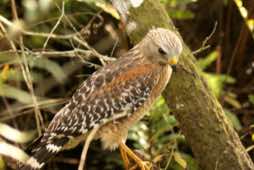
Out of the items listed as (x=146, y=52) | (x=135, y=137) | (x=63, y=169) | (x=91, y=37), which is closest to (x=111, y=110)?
(x=146, y=52)

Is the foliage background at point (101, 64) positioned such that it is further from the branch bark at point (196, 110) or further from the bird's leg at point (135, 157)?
the branch bark at point (196, 110)

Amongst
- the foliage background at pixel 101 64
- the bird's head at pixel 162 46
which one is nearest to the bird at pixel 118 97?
the bird's head at pixel 162 46

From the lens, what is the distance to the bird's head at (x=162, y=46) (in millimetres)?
4062

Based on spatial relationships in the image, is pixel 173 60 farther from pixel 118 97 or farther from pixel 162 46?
pixel 118 97

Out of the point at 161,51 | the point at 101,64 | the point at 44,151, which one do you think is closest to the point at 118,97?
the point at 161,51

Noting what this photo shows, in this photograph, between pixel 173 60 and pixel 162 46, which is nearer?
pixel 173 60

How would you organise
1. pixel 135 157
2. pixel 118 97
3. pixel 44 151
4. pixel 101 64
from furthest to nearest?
1. pixel 101 64
2. pixel 135 157
3. pixel 118 97
4. pixel 44 151

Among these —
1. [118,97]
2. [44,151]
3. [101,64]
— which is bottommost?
[101,64]

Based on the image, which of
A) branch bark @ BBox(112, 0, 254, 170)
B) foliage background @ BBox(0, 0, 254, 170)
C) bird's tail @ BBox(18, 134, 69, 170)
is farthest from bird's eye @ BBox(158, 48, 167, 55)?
bird's tail @ BBox(18, 134, 69, 170)

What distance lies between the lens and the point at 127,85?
432 centimetres

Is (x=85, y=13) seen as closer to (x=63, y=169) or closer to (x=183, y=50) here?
(x=183, y=50)

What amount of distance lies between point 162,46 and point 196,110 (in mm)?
478

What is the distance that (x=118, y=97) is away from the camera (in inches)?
168

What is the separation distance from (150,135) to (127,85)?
84 centimetres
